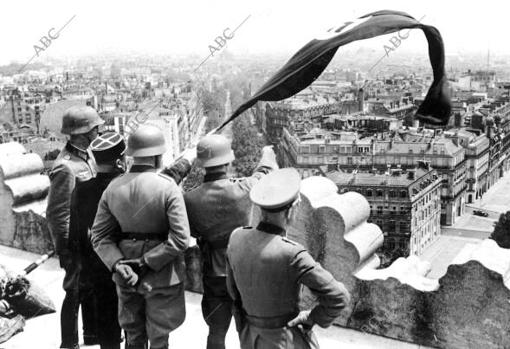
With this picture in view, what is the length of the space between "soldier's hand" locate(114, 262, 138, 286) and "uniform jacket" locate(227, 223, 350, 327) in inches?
22.8

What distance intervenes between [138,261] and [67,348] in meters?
1.32

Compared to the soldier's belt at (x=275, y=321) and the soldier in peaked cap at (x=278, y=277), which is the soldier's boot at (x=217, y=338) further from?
the soldier's belt at (x=275, y=321)

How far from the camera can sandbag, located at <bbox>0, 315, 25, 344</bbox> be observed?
15.2 ft

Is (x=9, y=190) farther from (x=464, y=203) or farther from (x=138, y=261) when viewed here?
(x=464, y=203)

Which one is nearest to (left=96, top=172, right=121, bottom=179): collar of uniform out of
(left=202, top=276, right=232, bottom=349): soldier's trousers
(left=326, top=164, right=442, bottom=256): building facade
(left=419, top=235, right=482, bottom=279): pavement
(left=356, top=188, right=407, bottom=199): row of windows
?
(left=202, top=276, right=232, bottom=349): soldier's trousers

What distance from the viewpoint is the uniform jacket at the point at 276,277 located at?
→ 279cm

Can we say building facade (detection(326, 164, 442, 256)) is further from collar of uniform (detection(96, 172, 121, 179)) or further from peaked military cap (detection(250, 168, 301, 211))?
peaked military cap (detection(250, 168, 301, 211))

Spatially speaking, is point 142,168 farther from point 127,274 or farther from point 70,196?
point 70,196

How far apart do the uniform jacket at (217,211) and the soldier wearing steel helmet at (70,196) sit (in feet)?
2.55

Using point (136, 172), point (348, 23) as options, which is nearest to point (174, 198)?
point (136, 172)

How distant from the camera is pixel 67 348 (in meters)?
4.30

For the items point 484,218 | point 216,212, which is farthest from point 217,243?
point 484,218

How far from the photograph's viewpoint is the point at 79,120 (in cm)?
421

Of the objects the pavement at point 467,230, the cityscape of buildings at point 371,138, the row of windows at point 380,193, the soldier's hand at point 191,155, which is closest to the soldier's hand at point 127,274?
the soldier's hand at point 191,155
